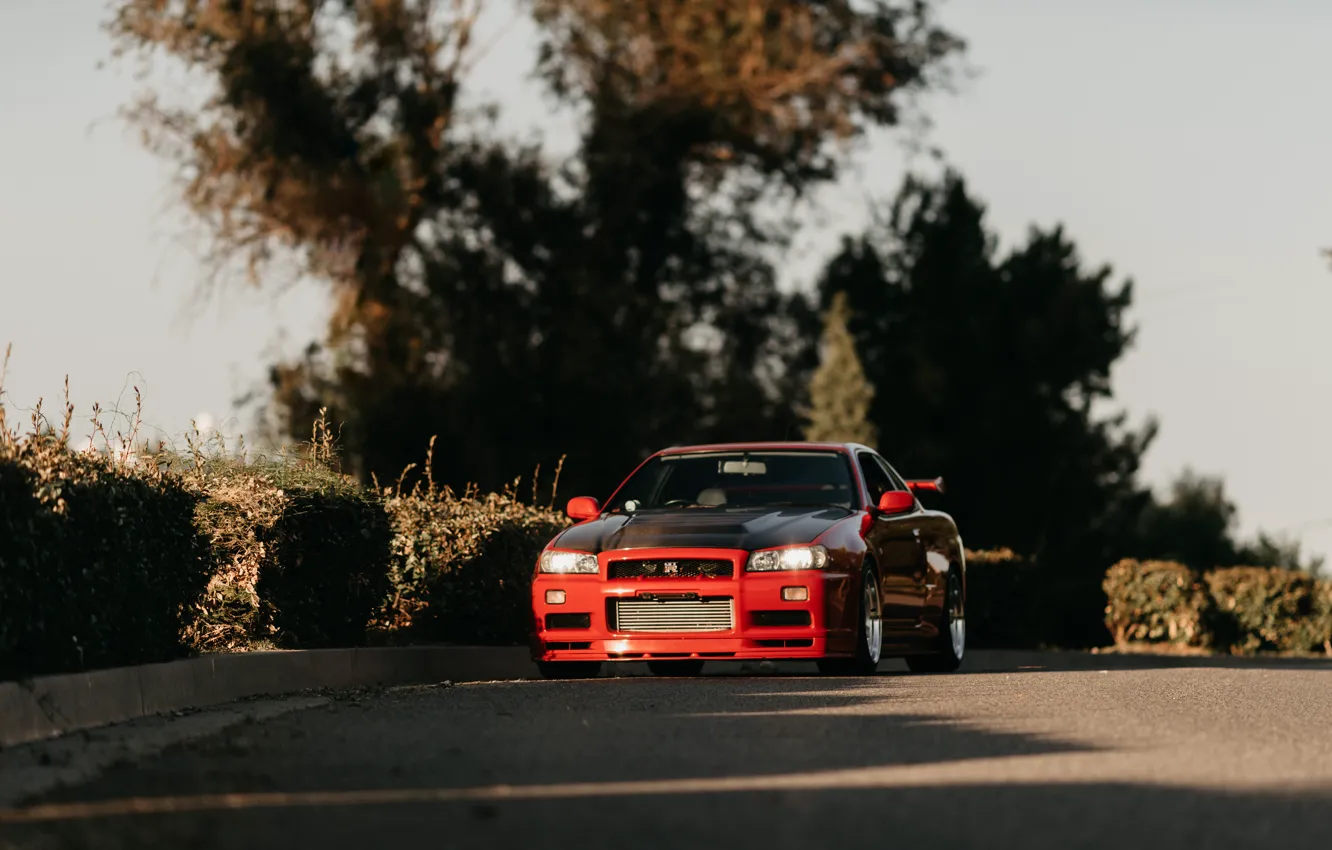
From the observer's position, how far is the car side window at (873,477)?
53.0 ft

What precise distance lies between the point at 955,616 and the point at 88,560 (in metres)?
8.59

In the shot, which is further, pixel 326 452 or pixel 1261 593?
pixel 1261 593

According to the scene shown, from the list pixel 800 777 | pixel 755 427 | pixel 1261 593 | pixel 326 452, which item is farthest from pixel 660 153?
pixel 800 777

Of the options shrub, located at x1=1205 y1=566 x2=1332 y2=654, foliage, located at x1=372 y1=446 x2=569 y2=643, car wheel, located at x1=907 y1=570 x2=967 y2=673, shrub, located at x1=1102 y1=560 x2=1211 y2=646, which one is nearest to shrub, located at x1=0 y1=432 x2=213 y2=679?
foliage, located at x1=372 y1=446 x2=569 y2=643

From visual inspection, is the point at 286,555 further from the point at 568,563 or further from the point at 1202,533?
the point at 1202,533

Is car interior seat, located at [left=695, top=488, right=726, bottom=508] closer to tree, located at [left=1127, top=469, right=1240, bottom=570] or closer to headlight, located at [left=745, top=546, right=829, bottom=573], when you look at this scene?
headlight, located at [left=745, top=546, right=829, bottom=573]

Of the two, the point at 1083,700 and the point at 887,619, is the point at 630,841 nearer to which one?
the point at 1083,700

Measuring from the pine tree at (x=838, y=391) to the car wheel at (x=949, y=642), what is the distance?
27342mm

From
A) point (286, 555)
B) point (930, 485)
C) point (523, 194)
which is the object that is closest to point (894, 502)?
point (930, 485)

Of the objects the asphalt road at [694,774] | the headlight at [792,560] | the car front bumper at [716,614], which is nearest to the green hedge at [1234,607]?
the car front bumper at [716,614]

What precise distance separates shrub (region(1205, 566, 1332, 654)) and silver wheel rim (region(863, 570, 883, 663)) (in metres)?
15.1

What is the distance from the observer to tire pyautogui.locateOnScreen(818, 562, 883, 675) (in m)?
14.4

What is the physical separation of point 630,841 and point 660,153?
35237 mm

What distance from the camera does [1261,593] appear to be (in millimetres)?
28891
